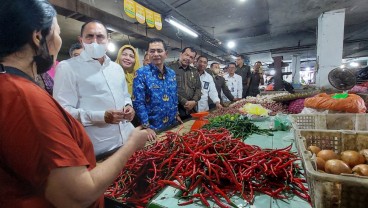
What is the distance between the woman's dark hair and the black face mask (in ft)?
0.18

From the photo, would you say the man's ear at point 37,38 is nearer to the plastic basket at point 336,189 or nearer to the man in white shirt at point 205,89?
the plastic basket at point 336,189

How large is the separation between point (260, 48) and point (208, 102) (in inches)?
557

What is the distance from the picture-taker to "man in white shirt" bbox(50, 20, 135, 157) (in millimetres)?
2115

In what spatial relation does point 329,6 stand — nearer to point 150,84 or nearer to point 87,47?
point 150,84

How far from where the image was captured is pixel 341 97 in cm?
269

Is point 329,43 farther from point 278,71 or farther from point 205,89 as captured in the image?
point 205,89

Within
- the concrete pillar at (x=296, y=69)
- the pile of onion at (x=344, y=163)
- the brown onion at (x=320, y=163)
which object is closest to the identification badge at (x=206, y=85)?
the pile of onion at (x=344, y=163)

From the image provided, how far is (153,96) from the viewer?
3.30 m

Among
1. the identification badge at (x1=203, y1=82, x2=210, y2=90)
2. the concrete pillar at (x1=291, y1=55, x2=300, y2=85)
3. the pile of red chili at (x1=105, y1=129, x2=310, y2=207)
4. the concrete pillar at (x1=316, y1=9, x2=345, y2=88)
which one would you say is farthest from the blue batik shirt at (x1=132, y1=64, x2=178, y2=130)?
the concrete pillar at (x1=291, y1=55, x2=300, y2=85)

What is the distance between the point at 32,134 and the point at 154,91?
2641 mm

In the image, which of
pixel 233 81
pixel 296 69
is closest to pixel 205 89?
pixel 233 81

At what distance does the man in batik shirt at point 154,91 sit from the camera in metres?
3.24

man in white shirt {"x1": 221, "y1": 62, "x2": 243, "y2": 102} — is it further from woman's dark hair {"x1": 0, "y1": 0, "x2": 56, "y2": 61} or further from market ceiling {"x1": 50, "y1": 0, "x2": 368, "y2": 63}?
woman's dark hair {"x1": 0, "y1": 0, "x2": 56, "y2": 61}

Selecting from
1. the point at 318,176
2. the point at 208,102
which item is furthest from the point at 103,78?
the point at 208,102
